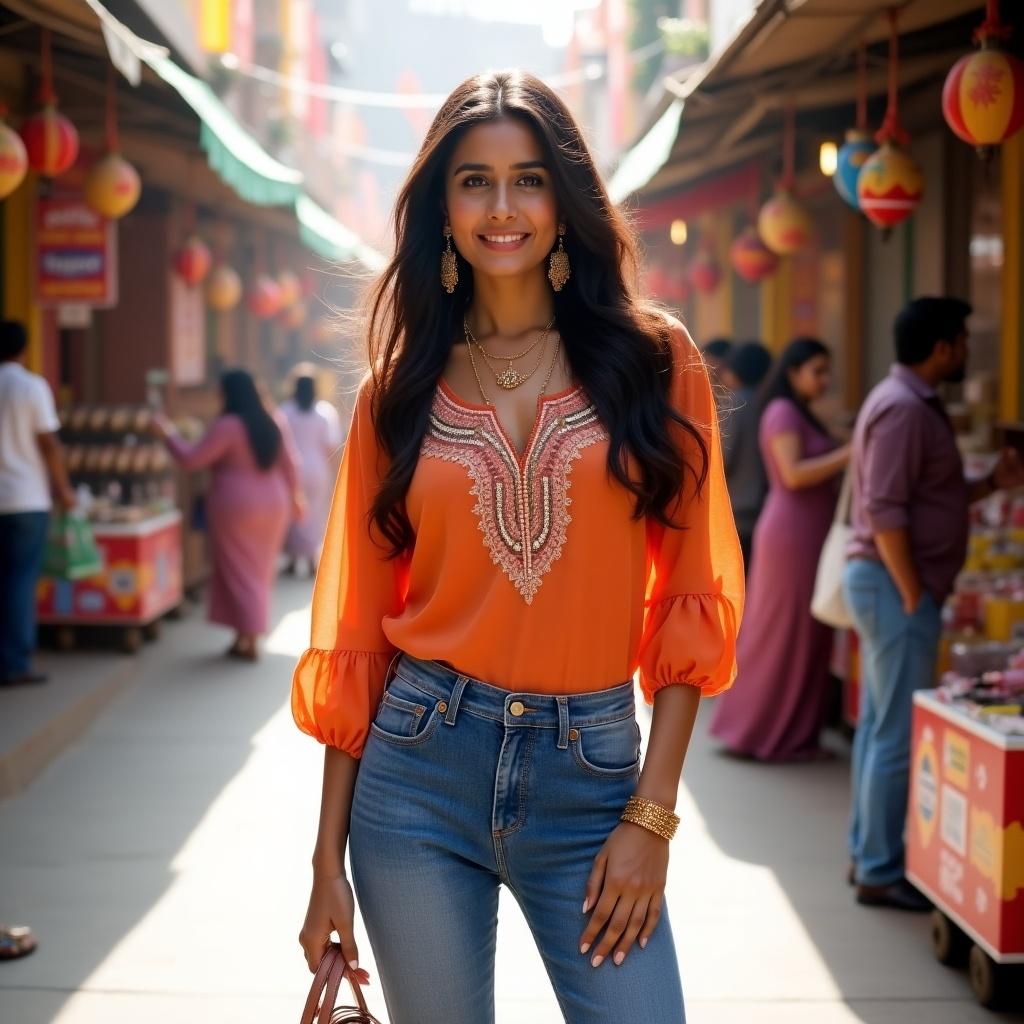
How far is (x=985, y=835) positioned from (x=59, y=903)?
3.06 metres

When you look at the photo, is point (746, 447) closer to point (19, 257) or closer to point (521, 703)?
point (19, 257)

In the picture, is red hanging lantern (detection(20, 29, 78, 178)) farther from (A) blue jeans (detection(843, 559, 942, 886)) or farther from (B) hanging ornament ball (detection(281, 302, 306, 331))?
(B) hanging ornament ball (detection(281, 302, 306, 331))

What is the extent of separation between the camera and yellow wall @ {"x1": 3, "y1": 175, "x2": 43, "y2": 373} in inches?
413

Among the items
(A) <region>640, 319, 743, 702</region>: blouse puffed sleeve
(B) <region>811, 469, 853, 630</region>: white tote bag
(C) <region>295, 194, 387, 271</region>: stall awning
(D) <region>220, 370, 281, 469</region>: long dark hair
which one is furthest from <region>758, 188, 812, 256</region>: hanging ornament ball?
(A) <region>640, 319, 743, 702</region>: blouse puffed sleeve

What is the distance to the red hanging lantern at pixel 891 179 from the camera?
21.0 ft

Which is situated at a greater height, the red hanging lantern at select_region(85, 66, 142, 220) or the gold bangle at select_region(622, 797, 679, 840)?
the red hanging lantern at select_region(85, 66, 142, 220)

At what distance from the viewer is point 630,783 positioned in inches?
96.3

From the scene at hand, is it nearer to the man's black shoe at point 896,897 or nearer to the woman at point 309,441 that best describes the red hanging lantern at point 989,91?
the man's black shoe at point 896,897

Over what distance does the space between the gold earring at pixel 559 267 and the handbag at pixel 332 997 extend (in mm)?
1125

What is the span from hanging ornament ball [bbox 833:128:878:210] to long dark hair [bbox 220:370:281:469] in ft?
14.4

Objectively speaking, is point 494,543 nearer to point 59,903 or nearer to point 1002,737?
point 1002,737

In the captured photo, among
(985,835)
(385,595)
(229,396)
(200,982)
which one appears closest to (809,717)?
(985,835)

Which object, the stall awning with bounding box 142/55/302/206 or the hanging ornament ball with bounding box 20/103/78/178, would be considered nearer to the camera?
the hanging ornament ball with bounding box 20/103/78/178

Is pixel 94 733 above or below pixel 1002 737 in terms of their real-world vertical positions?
below
